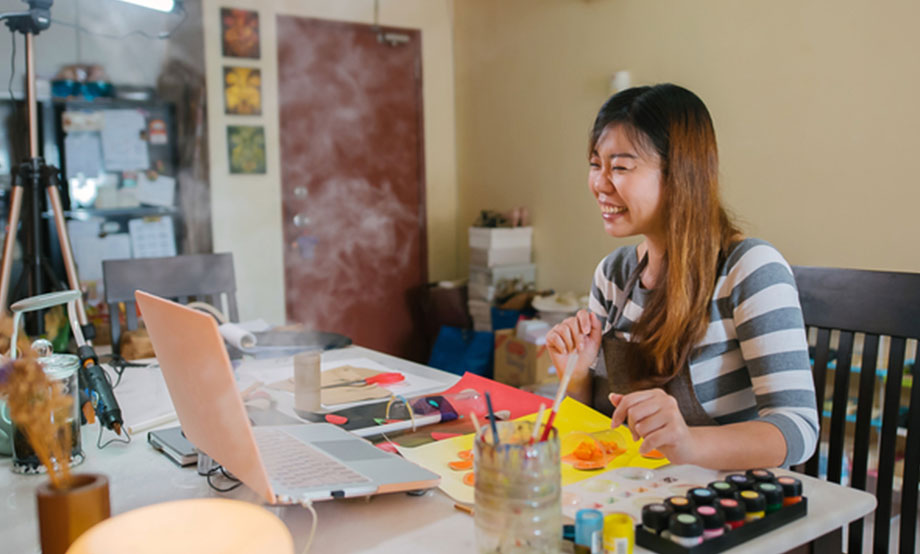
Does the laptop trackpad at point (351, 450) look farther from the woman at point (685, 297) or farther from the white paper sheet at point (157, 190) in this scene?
the white paper sheet at point (157, 190)

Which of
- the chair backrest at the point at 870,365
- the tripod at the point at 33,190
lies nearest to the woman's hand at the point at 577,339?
the chair backrest at the point at 870,365

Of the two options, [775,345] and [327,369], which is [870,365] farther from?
[327,369]

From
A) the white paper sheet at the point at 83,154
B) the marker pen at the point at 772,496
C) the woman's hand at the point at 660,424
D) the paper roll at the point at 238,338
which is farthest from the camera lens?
the white paper sheet at the point at 83,154

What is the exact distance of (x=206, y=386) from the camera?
832mm

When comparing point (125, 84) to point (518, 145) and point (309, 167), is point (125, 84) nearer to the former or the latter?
point (309, 167)

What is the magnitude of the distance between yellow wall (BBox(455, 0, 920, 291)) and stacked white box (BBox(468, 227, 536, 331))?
0.09 metres

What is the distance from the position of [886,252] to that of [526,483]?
7.36ft

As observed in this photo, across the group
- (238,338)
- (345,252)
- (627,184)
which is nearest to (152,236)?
(345,252)

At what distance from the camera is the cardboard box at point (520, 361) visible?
3.44 metres

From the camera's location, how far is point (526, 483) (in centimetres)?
72

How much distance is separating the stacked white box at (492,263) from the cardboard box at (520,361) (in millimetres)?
242

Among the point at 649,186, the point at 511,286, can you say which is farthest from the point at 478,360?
the point at 649,186

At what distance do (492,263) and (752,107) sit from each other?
4.93 feet

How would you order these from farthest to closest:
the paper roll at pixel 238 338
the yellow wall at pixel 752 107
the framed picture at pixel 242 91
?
the framed picture at pixel 242 91
the yellow wall at pixel 752 107
the paper roll at pixel 238 338
